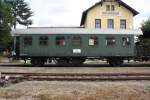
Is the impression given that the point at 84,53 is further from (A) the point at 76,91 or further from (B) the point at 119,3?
(B) the point at 119,3

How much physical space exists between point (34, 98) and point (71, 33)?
19474 millimetres

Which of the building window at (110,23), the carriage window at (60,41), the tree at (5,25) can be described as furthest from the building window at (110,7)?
the carriage window at (60,41)

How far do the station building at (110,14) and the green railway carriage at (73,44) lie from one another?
87.7ft

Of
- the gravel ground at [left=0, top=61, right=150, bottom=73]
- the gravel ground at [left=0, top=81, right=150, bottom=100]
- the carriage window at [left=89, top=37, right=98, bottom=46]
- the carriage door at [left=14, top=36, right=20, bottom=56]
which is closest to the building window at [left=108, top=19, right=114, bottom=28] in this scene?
the carriage window at [left=89, top=37, right=98, bottom=46]

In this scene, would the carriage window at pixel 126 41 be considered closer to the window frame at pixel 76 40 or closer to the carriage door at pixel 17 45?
the window frame at pixel 76 40

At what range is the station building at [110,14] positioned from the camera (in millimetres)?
58500

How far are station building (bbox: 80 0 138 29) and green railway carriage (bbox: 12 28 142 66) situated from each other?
26.7 metres

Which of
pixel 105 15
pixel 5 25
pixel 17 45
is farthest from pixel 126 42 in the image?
pixel 5 25

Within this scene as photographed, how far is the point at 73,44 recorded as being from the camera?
3150 cm

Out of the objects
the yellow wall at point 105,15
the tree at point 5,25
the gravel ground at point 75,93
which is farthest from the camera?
the yellow wall at point 105,15

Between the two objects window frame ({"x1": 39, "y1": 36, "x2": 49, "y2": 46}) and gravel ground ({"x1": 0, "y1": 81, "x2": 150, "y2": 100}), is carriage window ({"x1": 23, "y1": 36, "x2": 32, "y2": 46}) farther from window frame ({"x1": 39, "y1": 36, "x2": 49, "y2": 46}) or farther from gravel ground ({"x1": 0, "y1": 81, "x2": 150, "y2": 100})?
gravel ground ({"x1": 0, "y1": 81, "x2": 150, "y2": 100})

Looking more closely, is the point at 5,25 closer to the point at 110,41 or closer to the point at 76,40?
the point at 76,40

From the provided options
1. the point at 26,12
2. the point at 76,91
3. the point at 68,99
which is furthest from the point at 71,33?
the point at 26,12

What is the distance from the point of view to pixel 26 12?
111125mm
